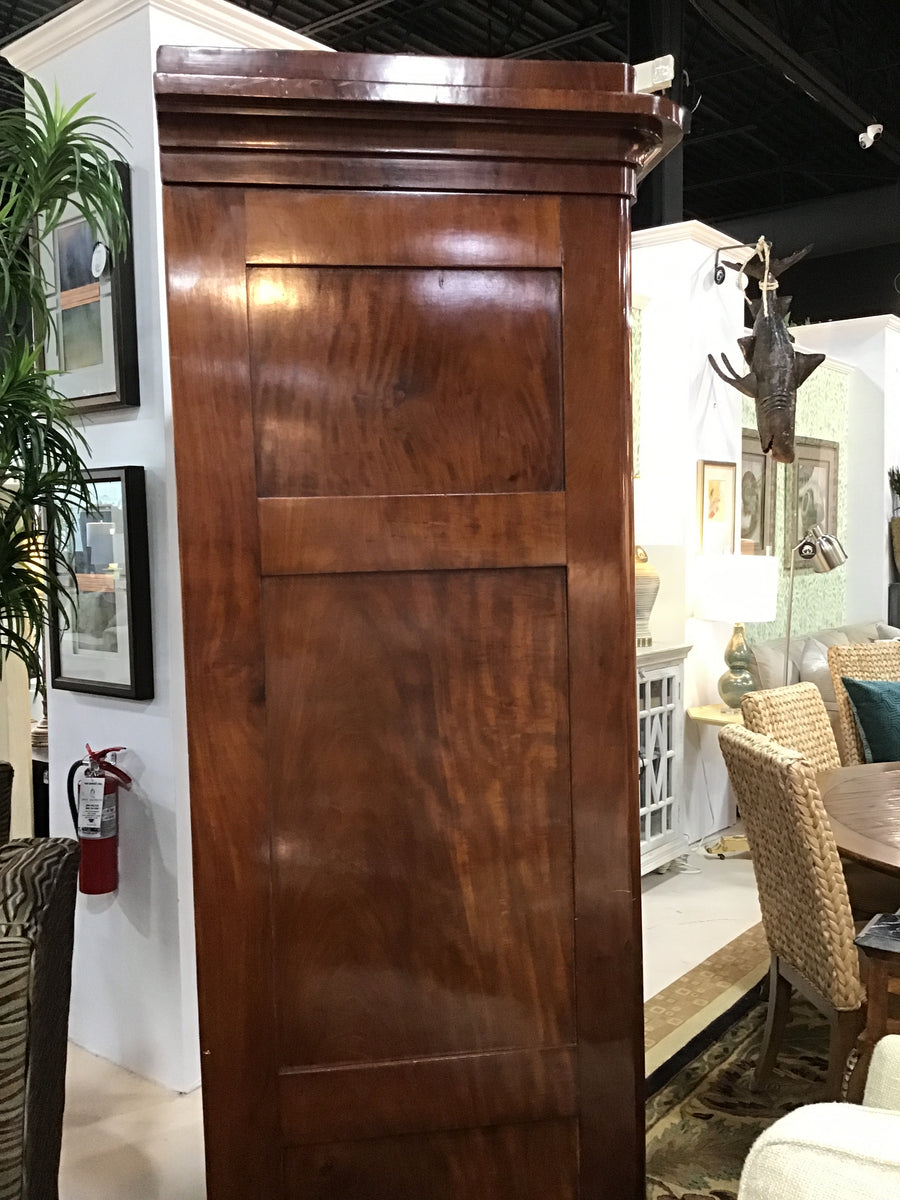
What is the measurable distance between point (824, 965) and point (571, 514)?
60.7 inches

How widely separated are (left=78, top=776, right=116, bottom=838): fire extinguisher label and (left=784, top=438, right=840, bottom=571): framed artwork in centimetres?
428

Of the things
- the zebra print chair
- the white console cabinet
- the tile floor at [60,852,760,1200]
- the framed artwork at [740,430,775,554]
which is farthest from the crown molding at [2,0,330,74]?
the framed artwork at [740,430,775,554]

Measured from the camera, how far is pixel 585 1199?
1.18 m

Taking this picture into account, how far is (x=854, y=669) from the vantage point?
154 inches

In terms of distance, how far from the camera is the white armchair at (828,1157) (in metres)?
0.72

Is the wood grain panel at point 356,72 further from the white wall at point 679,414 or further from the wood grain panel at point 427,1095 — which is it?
the white wall at point 679,414

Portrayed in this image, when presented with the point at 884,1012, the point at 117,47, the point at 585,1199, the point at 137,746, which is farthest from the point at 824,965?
the point at 117,47

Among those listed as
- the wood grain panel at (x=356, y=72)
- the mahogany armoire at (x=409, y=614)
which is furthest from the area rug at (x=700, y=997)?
the wood grain panel at (x=356, y=72)

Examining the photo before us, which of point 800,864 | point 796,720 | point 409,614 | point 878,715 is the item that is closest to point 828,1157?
point 409,614

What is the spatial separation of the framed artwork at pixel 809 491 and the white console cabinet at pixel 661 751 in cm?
201

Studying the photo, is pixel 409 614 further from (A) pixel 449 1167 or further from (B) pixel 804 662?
(B) pixel 804 662

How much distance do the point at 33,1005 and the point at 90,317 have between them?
177cm

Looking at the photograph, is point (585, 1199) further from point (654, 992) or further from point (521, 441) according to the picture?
point (654, 992)

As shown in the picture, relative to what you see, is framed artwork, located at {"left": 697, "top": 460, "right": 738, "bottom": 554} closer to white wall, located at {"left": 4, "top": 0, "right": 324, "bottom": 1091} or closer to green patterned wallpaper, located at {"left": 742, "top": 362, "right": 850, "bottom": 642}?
green patterned wallpaper, located at {"left": 742, "top": 362, "right": 850, "bottom": 642}
